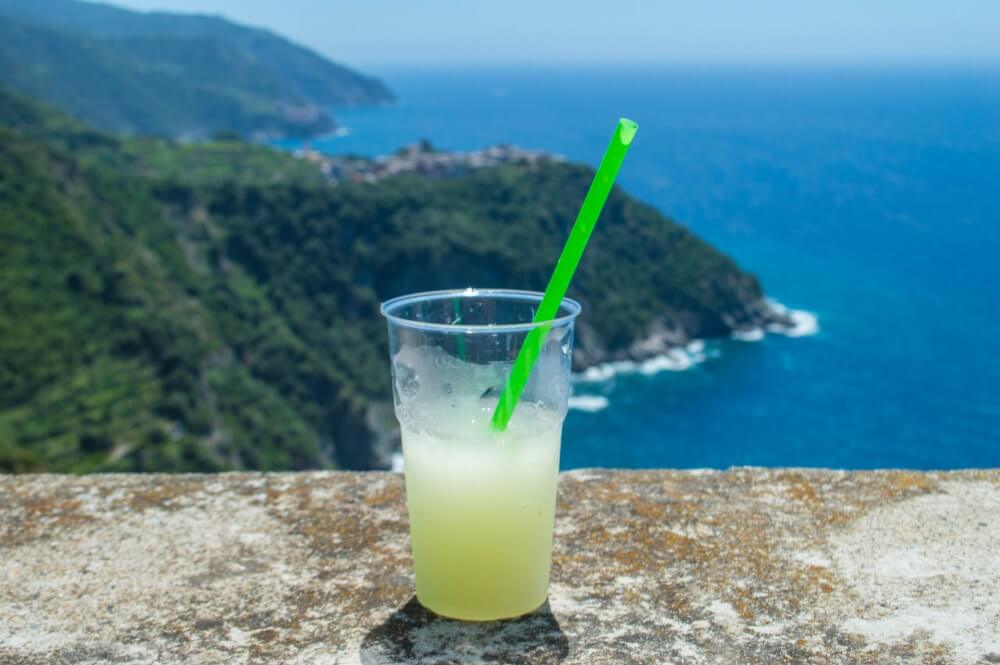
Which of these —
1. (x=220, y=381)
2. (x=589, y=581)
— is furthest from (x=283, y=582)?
(x=220, y=381)

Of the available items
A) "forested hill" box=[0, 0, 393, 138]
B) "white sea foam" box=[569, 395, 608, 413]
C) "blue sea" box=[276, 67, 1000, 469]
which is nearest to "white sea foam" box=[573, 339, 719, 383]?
"blue sea" box=[276, 67, 1000, 469]

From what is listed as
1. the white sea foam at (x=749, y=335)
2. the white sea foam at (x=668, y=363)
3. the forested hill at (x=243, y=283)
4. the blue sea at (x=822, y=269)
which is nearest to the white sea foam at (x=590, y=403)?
the blue sea at (x=822, y=269)

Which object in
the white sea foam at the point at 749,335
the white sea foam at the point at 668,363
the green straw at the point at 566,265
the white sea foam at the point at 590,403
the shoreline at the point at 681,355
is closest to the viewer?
the green straw at the point at 566,265

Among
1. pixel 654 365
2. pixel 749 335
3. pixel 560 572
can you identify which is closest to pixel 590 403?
pixel 654 365

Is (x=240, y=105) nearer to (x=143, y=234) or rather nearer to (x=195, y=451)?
(x=143, y=234)

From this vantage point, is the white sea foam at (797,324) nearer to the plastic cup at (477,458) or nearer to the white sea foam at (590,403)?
the white sea foam at (590,403)

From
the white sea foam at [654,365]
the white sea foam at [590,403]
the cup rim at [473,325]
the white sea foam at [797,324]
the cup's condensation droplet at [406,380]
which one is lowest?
the white sea foam at [590,403]
